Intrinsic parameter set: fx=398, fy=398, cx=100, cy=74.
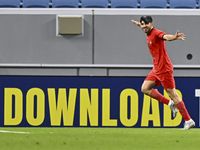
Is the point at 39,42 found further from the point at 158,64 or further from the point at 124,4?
the point at 158,64

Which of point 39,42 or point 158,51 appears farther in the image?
point 39,42

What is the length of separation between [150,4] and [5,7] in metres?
3.14

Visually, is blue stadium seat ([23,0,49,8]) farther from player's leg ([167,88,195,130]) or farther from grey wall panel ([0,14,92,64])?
player's leg ([167,88,195,130])

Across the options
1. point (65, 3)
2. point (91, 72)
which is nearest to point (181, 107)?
point (91, 72)

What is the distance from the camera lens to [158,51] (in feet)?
18.5

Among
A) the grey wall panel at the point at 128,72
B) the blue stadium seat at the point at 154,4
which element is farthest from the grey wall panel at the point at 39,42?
the blue stadium seat at the point at 154,4

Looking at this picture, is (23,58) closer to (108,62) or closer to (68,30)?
(68,30)

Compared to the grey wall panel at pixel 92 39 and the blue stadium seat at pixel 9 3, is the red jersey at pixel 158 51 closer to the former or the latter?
the grey wall panel at pixel 92 39

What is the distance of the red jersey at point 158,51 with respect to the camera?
5566mm

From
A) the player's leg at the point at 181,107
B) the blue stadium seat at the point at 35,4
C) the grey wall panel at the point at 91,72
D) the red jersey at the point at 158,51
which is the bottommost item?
the player's leg at the point at 181,107

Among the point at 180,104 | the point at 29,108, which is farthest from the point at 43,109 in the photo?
the point at 180,104

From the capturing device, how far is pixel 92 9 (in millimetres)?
7871

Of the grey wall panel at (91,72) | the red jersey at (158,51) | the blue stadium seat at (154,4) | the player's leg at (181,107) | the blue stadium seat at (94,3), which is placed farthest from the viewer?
the blue stadium seat at (154,4)

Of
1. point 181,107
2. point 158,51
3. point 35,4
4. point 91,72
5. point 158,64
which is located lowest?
point 181,107
